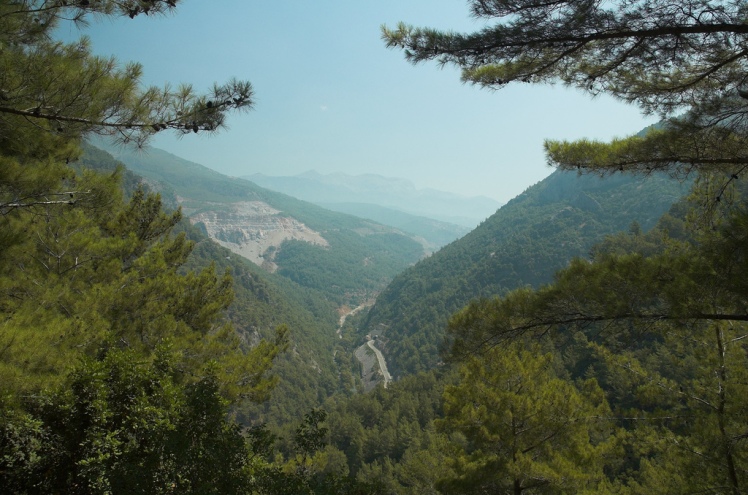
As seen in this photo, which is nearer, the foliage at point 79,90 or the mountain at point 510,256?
the foliage at point 79,90

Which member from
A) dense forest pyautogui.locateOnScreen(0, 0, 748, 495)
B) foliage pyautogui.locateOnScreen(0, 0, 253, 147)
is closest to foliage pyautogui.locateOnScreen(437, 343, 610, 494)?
dense forest pyautogui.locateOnScreen(0, 0, 748, 495)

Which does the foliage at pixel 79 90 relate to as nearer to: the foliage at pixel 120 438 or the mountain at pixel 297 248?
the foliage at pixel 120 438

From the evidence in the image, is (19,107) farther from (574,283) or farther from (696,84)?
(696,84)

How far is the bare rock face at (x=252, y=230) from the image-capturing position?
151625 millimetres

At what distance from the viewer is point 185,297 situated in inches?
256

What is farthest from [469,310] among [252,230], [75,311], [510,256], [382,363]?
[252,230]

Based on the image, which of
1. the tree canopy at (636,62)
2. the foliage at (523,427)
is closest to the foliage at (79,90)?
the tree canopy at (636,62)

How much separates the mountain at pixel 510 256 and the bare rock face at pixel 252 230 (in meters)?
74.2

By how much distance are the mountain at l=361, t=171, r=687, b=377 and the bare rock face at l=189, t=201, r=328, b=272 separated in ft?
243

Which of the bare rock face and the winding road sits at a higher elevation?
the bare rock face

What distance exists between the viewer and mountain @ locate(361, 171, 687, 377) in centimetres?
6241

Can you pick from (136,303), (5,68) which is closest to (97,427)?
(136,303)

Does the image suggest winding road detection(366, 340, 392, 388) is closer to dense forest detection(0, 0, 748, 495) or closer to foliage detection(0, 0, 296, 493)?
dense forest detection(0, 0, 748, 495)

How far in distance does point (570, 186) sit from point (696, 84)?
324ft
